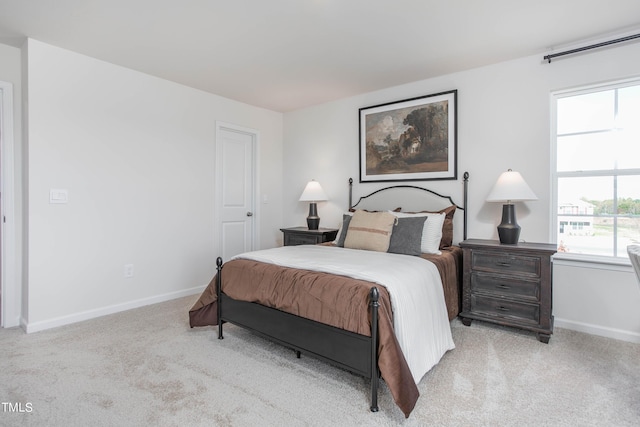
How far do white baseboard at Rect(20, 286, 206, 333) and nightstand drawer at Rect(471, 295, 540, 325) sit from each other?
3.10 m

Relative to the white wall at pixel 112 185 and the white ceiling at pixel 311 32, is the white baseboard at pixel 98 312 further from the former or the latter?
the white ceiling at pixel 311 32

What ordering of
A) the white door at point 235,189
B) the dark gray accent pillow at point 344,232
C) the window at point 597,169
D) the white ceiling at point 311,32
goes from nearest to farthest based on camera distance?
1. the white ceiling at point 311,32
2. the window at point 597,169
3. the dark gray accent pillow at point 344,232
4. the white door at point 235,189

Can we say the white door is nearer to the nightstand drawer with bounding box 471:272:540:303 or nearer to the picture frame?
the picture frame

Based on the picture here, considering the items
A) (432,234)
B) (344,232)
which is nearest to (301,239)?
(344,232)

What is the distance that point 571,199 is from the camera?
296 centimetres

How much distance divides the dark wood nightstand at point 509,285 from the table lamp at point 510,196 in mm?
100

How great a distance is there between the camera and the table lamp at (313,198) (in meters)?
4.20

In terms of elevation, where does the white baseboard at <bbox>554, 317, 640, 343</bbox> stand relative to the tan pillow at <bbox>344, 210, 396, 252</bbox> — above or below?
below

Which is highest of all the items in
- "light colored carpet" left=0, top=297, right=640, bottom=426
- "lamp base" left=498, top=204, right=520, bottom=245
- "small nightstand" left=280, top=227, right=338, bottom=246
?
"lamp base" left=498, top=204, right=520, bottom=245

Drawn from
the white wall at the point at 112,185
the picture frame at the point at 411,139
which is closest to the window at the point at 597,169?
the picture frame at the point at 411,139

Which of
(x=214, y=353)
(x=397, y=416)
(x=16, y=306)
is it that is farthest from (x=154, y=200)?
(x=397, y=416)

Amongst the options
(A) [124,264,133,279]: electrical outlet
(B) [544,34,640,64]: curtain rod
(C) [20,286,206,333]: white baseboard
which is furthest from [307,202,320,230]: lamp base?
(B) [544,34,640,64]: curtain rod

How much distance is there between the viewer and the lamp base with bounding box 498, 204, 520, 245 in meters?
2.84

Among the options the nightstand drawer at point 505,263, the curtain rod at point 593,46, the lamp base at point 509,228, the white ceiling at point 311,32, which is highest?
the white ceiling at point 311,32
